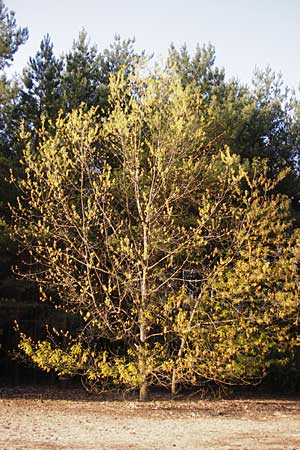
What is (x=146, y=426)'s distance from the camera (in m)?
9.99

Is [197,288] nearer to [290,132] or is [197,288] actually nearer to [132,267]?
[132,267]

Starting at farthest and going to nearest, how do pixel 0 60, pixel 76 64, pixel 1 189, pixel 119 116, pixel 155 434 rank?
pixel 76 64 → pixel 0 60 → pixel 1 189 → pixel 119 116 → pixel 155 434

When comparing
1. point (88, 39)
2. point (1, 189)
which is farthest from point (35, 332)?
point (88, 39)

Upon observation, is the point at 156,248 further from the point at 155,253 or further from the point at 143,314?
the point at 143,314

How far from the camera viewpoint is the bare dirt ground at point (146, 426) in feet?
26.3

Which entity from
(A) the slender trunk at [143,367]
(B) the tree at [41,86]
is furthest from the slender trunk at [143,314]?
(B) the tree at [41,86]

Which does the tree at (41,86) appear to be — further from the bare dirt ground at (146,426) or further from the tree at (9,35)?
the bare dirt ground at (146,426)

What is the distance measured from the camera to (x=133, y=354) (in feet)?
44.0

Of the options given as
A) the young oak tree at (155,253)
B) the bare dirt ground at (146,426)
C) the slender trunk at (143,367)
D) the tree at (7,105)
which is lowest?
the bare dirt ground at (146,426)

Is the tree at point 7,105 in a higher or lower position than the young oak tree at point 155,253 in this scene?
higher

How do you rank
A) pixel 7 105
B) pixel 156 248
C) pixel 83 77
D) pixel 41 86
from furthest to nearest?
pixel 41 86, pixel 83 77, pixel 7 105, pixel 156 248

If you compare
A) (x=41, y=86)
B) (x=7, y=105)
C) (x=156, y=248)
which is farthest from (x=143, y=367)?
(x=41, y=86)

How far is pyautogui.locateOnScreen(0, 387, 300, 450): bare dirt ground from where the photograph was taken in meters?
8.03

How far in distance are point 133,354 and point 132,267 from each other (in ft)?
6.33
